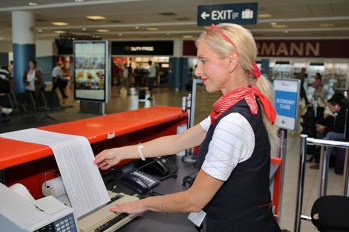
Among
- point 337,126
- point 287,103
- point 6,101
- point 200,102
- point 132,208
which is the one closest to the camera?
point 132,208

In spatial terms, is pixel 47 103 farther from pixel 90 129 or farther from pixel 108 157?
pixel 108 157

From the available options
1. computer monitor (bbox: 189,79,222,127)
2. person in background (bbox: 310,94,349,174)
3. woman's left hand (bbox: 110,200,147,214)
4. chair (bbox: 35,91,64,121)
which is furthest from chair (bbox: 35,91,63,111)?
woman's left hand (bbox: 110,200,147,214)

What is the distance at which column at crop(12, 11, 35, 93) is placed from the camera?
1040 cm

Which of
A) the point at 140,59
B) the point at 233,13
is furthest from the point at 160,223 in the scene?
the point at 140,59

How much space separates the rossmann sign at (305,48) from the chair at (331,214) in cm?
1763

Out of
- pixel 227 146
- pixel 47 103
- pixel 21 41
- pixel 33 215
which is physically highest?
pixel 21 41

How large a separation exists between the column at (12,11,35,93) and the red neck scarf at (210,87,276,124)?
10513mm

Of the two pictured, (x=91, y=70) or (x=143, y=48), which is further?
(x=143, y=48)

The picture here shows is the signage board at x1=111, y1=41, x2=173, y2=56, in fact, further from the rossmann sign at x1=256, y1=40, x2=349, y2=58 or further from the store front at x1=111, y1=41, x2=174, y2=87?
the rossmann sign at x1=256, y1=40, x2=349, y2=58

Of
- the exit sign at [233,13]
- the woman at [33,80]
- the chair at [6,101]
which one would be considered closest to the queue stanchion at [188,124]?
the exit sign at [233,13]

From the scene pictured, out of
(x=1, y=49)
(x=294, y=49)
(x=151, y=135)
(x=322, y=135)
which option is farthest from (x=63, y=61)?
(x=151, y=135)

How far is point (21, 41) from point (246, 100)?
10.7m

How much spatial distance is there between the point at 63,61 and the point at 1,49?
4.58m

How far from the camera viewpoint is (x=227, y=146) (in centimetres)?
112
